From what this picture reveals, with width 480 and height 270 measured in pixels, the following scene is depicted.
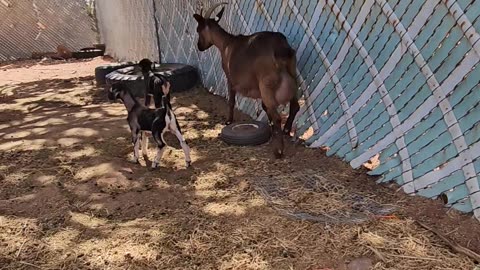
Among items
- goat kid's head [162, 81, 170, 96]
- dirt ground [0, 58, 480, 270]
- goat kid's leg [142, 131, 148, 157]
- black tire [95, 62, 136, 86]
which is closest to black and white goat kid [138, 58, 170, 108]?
goat kid's head [162, 81, 170, 96]

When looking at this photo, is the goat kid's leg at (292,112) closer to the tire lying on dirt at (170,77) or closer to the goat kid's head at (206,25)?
the goat kid's head at (206,25)

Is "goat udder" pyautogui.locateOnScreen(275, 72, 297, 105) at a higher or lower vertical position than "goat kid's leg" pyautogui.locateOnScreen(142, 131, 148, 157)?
higher

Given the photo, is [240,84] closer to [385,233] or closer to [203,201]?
[203,201]

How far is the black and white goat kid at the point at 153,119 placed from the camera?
405cm

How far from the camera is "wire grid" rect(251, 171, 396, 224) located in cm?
333

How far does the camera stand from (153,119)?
4066mm

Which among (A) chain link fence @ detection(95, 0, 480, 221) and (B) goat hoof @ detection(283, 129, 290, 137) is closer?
(A) chain link fence @ detection(95, 0, 480, 221)

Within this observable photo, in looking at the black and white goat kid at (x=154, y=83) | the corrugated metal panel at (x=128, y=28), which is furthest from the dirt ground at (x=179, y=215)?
the corrugated metal panel at (x=128, y=28)

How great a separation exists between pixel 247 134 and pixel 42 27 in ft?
39.1

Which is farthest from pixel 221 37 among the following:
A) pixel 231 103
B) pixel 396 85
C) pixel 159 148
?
pixel 396 85

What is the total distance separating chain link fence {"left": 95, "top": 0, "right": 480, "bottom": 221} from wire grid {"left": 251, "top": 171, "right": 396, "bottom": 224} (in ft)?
1.21

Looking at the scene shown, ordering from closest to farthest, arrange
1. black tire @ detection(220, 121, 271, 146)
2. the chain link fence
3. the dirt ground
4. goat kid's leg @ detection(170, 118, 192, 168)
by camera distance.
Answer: the dirt ground → the chain link fence → goat kid's leg @ detection(170, 118, 192, 168) → black tire @ detection(220, 121, 271, 146)

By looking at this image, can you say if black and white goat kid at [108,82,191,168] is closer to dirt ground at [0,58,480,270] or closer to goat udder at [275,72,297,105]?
dirt ground at [0,58,480,270]

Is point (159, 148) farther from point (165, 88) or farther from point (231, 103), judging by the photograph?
point (231, 103)
